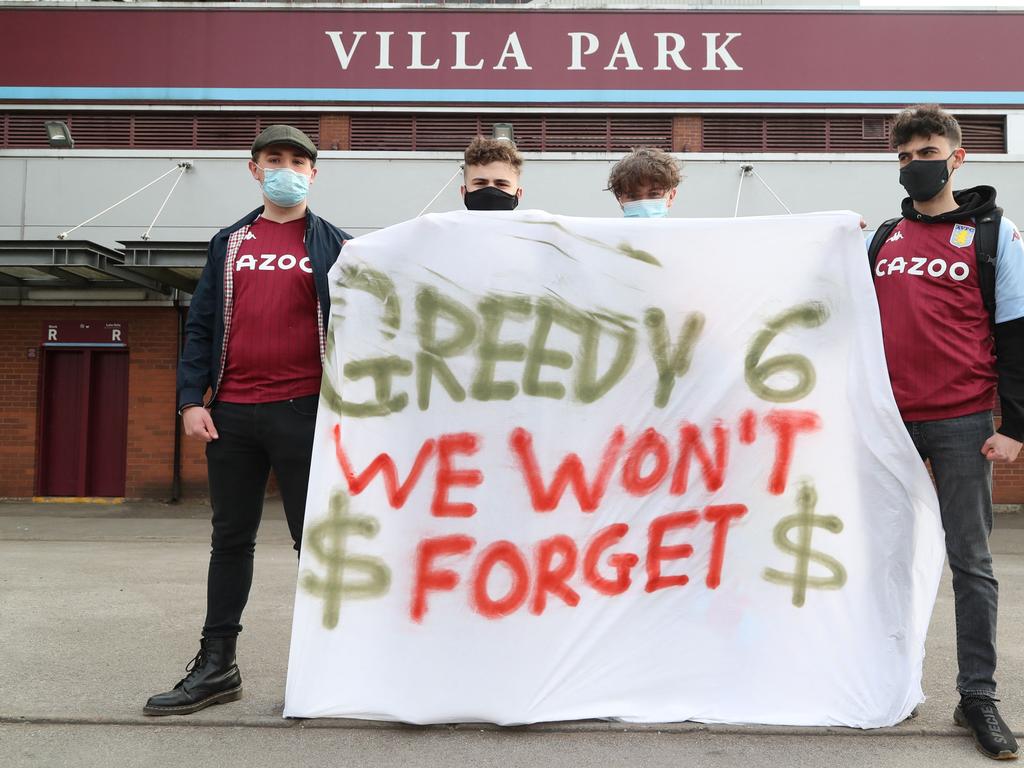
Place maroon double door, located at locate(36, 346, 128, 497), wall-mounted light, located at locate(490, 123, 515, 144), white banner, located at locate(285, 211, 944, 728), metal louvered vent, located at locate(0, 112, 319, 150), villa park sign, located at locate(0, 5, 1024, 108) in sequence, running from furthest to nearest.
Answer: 1. metal louvered vent, located at locate(0, 112, 319, 150)
2. villa park sign, located at locate(0, 5, 1024, 108)
3. maroon double door, located at locate(36, 346, 128, 497)
4. wall-mounted light, located at locate(490, 123, 515, 144)
5. white banner, located at locate(285, 211, 944, 728)

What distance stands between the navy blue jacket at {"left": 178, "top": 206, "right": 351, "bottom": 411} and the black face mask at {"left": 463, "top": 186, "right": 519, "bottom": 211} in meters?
0.51

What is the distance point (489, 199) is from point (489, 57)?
34.9 ft

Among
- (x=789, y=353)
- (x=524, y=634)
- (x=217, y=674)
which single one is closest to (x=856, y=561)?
(x=789, y=353)

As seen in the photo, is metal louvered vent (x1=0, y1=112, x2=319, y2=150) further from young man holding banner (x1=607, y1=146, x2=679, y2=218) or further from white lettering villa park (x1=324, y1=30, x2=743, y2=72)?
young man holding banner (x1=607, y1=146, x2=679, y2=218)

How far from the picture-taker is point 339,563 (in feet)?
9.69

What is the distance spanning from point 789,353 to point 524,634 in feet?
4.18

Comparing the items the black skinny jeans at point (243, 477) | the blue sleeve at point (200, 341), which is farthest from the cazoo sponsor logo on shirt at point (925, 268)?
the blue sleeve at point (200, 341)

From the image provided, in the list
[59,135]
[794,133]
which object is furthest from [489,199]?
[59,135]

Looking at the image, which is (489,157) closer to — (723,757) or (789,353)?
(789,353)

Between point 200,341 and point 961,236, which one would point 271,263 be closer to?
point 200,341

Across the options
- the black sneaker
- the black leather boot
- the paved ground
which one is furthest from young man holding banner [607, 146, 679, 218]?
the black leather boot

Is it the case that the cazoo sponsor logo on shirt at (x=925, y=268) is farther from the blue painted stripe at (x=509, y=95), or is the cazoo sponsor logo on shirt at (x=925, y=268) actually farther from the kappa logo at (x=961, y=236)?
the blue painted stripe at (x=509, y=95)

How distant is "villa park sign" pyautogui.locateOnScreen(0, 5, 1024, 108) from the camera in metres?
13.1

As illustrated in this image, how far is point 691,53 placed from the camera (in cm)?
1323
